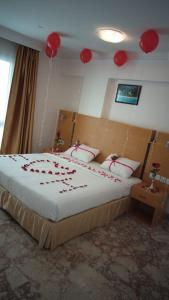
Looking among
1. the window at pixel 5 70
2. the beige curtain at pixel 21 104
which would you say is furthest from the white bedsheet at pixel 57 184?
the window at pixel 5 70

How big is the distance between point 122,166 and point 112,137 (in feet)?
2.17

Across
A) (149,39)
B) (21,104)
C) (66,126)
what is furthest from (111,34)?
(66,126)

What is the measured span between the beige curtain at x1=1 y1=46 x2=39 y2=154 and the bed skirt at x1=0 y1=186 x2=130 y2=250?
153 cm

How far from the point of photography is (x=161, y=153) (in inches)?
126

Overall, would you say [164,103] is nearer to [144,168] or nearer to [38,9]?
[144,168]

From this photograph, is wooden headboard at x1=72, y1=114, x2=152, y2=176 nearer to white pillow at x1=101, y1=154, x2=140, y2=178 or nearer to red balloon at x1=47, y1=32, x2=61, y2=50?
white pillow at x1=101, y1=154, x2=140, y2=178

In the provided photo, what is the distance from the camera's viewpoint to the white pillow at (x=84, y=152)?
3766mm

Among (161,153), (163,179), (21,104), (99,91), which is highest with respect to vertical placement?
(99,91)

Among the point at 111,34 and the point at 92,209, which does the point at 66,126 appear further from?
the point at 92,209

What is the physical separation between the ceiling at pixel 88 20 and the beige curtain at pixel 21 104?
18.0 inches

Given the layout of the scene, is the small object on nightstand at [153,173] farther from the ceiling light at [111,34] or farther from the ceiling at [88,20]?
the ceiling light at [111,34]

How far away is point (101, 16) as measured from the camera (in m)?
2.25

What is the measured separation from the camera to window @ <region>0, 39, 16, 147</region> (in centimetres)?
359

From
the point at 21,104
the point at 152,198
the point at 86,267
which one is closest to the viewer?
the point at 86,267
